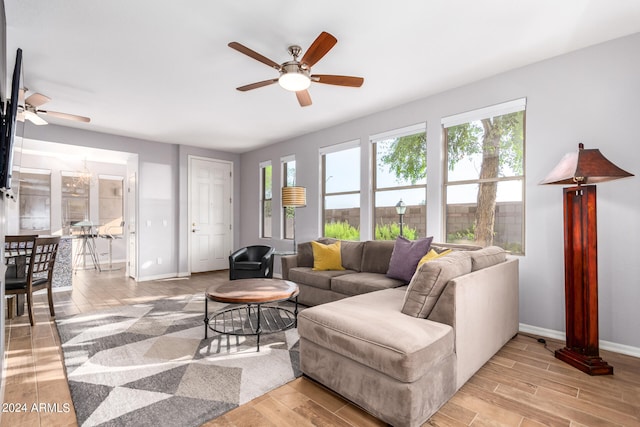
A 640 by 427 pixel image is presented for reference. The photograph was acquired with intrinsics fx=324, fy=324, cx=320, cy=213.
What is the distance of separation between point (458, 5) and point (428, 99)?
1.76 meters

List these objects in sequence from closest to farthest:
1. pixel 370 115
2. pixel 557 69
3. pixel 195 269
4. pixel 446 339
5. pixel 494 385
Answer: pixel 446 339 < pixel 494 385 < pixel 557 69 < pixel 370 115 < pixel 195 269

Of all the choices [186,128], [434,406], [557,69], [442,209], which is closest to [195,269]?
[186,128]

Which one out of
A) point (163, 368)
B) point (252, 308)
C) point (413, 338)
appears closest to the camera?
point (413, 338)

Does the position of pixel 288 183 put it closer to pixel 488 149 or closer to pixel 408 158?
pixel 408 158

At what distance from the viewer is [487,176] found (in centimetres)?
365

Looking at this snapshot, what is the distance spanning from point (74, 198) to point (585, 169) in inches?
382

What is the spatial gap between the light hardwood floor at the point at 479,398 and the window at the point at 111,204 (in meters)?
6.31

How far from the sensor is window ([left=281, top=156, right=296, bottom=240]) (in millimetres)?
6133

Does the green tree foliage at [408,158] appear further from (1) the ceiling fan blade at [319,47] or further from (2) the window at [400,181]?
(1) the ceiling fan blade at [319,47]

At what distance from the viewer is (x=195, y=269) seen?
6781 mm

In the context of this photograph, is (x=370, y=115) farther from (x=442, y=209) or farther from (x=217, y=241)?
(x=217, y=241)

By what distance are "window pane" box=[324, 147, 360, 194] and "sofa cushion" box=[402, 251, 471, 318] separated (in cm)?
292

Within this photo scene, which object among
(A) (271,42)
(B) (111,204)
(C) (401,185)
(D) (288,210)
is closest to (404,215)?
(C) (401,185)

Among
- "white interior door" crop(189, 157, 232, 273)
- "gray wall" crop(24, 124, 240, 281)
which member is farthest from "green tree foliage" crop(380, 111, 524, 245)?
"gray wall" crop(24, 124, 240, 281)
